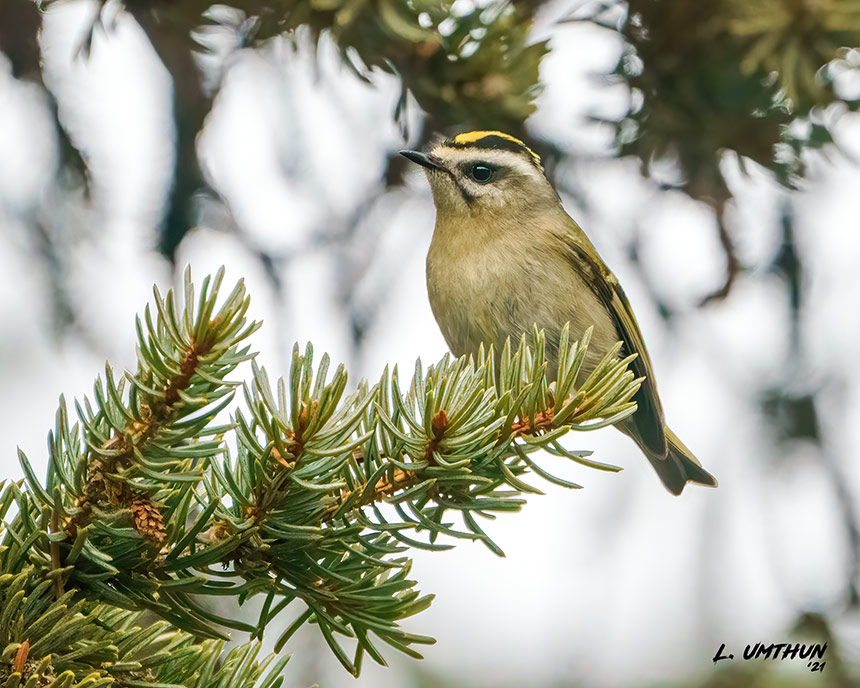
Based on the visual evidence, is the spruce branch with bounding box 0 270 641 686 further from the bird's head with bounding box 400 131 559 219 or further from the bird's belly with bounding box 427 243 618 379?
the bird's head with bounding box 400 131 559 219

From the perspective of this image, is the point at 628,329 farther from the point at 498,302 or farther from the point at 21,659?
the point at 21,659

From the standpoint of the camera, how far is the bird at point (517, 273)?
2896mm

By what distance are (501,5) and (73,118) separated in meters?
1.21

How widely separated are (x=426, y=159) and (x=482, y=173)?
0.44 metres

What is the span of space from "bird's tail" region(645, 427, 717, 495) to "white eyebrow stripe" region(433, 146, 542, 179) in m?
1.13

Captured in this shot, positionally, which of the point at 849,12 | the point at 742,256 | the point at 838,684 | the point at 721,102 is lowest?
the point at 838,684

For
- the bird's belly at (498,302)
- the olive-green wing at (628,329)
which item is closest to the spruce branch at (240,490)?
the bird's belly at (498,302)

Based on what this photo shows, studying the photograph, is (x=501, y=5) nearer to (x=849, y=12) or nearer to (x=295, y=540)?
(x=849, y=12)

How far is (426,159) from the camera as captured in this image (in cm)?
293

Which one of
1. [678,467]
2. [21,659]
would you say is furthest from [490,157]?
[21,659]

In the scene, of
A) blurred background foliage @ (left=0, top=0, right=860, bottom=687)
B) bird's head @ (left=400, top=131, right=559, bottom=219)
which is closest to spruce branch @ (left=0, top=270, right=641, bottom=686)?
blurred background foliage @ (left=0, top=0, right=860, bottom=687)

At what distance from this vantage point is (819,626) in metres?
2.52

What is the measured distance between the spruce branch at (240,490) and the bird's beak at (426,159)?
1.53 metres

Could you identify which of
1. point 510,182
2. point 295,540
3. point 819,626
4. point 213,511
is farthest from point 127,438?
point 510,182
